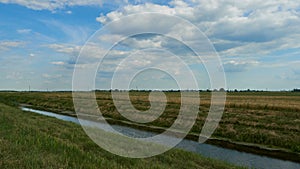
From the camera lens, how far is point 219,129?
842 inches

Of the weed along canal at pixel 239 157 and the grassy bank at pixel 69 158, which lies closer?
the grassy bank at pixel 69 158

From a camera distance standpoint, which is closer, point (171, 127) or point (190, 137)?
point (190, 137)

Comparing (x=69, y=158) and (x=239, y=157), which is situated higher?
(x=69, y=158)

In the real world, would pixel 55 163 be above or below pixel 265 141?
above

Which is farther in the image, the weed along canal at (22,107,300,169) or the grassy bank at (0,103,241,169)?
the weed along canal at (22,107,300,169)

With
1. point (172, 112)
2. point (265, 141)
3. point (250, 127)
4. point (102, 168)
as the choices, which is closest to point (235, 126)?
point (250, 127)

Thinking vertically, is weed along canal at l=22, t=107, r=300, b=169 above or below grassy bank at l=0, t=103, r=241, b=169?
below

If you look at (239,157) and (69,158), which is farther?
(239,157)

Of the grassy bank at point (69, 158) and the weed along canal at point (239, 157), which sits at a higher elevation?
the grassy bank at point (69, 158)

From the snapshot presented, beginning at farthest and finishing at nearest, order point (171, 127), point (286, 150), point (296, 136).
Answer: point (171, 127) → point (296, 136) → point (286, 150)

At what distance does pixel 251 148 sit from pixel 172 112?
13.7 m

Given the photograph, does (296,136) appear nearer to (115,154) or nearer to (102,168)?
(115,154)

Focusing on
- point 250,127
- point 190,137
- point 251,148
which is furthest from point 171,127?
point 251,148

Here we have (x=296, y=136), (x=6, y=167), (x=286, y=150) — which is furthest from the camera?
(x=296, y=136)
